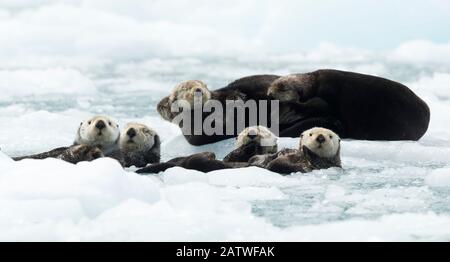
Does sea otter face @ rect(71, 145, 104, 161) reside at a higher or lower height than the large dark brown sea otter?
lower

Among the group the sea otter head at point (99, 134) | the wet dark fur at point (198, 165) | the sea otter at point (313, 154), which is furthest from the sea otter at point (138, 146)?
the sea otter at point (313, 154)

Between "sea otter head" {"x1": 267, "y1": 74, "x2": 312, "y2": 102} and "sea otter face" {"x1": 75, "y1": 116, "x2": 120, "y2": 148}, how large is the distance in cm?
200

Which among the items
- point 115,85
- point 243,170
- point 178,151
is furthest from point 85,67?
point 243,170

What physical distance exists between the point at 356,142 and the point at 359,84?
29.9 inches

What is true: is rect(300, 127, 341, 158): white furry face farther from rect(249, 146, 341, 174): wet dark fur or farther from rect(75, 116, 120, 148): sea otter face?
rect(75, 116, 120, 148): sea otter face

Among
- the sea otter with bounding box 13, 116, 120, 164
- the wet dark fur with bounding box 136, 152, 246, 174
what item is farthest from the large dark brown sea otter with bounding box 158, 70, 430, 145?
the wet dark fur with bounding box 136, 152, 246, 174

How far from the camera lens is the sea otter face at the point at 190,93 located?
31.5ft

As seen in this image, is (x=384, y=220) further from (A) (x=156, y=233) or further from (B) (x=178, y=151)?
(B) (x=178, y=151)

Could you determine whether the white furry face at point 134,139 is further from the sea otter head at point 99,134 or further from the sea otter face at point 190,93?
the sea otter face at point 190,93

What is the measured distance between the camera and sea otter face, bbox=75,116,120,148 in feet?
27.7

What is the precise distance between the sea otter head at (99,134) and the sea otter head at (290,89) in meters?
1.98

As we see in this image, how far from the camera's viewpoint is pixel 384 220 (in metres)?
5.43

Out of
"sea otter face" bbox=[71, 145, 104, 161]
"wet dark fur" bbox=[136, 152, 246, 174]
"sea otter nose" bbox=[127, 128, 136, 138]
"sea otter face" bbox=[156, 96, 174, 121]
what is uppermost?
"sea otter face" bbox=[156, 96, 174, 121]

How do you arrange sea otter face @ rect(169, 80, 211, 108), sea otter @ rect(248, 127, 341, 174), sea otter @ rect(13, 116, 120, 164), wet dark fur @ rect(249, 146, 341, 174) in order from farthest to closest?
1. sea otter face @ rect(169, 80, 211, 108)
2. sea otter @ rect(13, 116, 120, 164)
3. sea otter @ rect(248, 127, 341, 174)
4. wet dark fur @ rect(249, 146, 341, 174)
